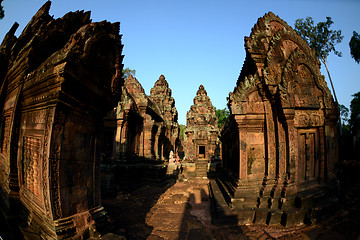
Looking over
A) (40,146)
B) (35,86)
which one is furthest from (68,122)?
(35,86)

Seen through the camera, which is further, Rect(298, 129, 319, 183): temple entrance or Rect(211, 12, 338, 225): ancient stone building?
Rect(298, 129, 319, 183): temple entrance

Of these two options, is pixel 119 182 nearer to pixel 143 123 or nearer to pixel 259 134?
pixel 143 123

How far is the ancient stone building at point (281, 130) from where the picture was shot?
17.3 ft

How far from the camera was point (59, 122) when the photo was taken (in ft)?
9.03

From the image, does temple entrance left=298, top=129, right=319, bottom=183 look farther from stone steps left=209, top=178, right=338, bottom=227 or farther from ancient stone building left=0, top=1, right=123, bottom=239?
ancient stone building left=0, top=1, right=123, bottom=239

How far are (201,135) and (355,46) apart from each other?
17630 millimetres

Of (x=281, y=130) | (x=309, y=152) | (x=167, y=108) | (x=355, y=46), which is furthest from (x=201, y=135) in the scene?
(x=355, y=46)

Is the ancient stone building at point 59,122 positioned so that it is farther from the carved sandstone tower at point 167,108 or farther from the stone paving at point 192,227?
the carved sandstone tower at point 167,108

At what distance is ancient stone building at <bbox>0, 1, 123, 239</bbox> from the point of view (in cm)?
269

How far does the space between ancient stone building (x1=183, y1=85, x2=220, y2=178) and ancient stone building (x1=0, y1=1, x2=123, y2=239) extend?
44.1ft

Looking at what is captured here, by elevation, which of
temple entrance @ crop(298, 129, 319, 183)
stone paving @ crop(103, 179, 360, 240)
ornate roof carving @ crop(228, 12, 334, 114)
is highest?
ornate roof carving @ crop(228, 12, 334, 114)

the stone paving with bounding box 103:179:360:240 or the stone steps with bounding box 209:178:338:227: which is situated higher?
the stone steps with bounding box 209:178:338:227

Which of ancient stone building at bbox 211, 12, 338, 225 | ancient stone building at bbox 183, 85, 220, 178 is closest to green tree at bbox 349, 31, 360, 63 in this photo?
ancient stone building at bbox 183, 85, 220, 178

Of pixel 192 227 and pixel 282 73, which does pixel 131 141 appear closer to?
pixel 192 227
